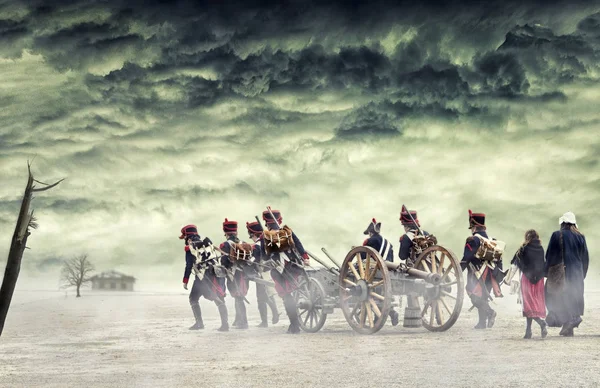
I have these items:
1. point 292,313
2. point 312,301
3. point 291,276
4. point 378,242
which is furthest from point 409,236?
point 292,313

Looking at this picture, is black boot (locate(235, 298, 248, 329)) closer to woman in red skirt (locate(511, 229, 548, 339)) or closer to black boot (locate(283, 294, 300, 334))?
black boot (locate(283, 294, 300, 334))

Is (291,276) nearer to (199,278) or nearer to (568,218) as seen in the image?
(199,278)

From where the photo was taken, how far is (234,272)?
18.5m

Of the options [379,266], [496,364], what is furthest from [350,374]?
[379,266]

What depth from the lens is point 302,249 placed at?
16234mm

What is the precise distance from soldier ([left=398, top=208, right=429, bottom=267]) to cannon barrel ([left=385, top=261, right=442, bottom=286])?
32.0 inches

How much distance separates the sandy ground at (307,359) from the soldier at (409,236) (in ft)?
4.79

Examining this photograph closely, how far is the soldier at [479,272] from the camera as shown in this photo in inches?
632

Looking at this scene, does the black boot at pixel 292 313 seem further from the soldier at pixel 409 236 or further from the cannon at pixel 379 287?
the soldier at pixel 409 236

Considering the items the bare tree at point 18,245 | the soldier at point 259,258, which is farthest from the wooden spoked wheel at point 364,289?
the bare tree at point 18,245

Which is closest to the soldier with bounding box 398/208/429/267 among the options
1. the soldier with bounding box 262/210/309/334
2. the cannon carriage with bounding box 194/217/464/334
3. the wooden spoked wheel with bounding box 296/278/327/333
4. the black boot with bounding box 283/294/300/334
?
the cannon carriage with bounding box 194/217/464/334

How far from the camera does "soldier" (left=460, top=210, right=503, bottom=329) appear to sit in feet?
52.7

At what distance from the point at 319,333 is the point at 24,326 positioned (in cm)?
967

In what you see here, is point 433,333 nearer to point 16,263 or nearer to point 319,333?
point 319,333
